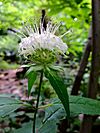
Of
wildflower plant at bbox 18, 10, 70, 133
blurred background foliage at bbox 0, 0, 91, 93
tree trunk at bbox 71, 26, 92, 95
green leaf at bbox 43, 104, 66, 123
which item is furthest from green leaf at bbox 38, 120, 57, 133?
tree trunk at bbox 71, 26, 92, 95

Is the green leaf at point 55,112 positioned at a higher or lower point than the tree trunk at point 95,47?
lower

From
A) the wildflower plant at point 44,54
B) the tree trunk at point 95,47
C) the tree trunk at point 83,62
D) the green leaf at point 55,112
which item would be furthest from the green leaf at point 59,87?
the tree trunk at point 83,62

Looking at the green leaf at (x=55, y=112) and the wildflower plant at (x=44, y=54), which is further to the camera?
the green leaf at (x=55, y=112)

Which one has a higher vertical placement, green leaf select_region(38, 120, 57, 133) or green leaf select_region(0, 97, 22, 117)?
green leaf select_region(0, 97, 22, 117)

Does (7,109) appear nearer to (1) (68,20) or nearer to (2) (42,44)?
(2) (42,44)

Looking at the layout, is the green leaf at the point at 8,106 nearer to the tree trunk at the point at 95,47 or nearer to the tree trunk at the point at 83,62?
the tree trunk at the point at 95,47

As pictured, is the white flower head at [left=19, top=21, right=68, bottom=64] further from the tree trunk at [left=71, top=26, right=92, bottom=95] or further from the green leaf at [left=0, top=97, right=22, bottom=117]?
the tree trunk at [left=71, top=26, right=92, bottom=95]
